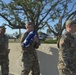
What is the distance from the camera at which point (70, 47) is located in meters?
3.98

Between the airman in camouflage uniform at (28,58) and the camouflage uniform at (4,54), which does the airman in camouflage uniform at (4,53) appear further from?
the airman in camouflage uniform at (28,58)

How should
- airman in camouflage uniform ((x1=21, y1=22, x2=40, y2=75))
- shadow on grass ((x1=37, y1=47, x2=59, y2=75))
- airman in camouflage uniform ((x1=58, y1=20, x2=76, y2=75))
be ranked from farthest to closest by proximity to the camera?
shadow on grass ((x1=37, y1=47, x2=59, y2=75)) → airman in camouflage uniform ((x1=21, y1=22, x2=40, y2=75)) → airman in camouflage uniform ((x1=58, y1=20, x2=76, y2=75))

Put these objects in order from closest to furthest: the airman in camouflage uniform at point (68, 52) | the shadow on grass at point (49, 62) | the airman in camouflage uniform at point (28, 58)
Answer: the airman in camouflage uniform at point (68, 52)
the airman in camouflage uniform at point (28, 58)
the shadow on grass at point (49, 62)

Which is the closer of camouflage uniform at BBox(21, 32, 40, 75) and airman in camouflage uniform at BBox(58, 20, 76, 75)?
airman in camouflage uniform at BBox(58, 20, 76, 75)

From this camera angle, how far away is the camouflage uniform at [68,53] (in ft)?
13.0

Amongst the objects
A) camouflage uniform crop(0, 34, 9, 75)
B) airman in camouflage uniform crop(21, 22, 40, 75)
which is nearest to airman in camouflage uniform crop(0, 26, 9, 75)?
camouflage uniform crop(0, 34, 9, 75)

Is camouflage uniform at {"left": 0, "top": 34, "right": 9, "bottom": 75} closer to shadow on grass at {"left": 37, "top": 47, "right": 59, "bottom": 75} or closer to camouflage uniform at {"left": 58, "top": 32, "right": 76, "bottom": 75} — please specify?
shadow on grass at {"left": 37, "top": 47, "right": 59, "bottom": 75}

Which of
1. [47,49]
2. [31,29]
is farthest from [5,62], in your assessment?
[31,29]

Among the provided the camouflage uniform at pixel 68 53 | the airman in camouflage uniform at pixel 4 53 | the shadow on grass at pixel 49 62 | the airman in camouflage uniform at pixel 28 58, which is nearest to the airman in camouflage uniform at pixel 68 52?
the camouflage uniform at pixel 68 53

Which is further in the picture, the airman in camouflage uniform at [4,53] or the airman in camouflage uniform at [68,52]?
the airman in camouflage uniform at [4,53]

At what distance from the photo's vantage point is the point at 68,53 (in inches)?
157

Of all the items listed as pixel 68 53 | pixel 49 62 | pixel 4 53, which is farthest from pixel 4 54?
pixel 68 53

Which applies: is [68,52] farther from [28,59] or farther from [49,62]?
[49,62]

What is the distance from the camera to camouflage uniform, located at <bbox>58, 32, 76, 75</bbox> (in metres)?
3.96
